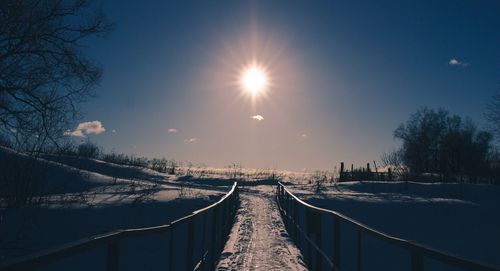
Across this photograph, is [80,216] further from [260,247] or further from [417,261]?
[417,261]

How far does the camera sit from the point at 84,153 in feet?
132

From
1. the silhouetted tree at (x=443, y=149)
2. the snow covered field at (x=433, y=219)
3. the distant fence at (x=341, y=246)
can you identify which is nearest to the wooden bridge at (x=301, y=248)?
the distant fence at (x=341, y=246)

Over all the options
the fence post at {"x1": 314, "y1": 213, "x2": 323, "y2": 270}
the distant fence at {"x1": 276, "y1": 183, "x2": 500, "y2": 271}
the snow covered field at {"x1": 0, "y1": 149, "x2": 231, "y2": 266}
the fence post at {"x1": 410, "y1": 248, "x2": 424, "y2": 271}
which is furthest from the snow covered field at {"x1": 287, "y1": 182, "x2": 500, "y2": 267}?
the fence post at {"x1": 410, "y1": 248, "x2": 424, "y2": 271}

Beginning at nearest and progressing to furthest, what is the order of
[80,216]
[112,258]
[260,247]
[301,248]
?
[112,258] < [260,247] < [301,248] < [80,216]

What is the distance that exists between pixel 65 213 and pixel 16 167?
8.11 ft

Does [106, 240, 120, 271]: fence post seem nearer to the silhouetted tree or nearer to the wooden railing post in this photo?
the wooden railing post

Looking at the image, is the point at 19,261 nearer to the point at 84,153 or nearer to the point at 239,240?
the point at 239,240

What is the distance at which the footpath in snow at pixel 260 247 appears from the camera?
8.44 metres

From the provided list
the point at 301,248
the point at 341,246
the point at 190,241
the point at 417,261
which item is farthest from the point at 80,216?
the point at 417,261

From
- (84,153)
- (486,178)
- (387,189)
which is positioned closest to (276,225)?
(387,189)

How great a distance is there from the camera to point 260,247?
1027cm

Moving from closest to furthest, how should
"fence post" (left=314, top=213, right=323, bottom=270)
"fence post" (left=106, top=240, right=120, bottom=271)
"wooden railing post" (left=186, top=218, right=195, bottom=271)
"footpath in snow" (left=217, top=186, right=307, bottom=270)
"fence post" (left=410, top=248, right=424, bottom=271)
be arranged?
"fence post" (left=410, top=248, right=424, bottom=271), "fence post" (left=106, top=240, right=120, bottom=271), "wooden railing post" (left=186, top=218, right=195, bottom=271), "fence post" (left=314, top=213, right=323, bottom=270), "footpath in snow" (left=217, top=186, right=307, bottom=270)

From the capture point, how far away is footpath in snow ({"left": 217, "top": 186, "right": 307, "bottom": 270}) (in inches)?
332

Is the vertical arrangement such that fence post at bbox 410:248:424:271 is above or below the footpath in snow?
above
